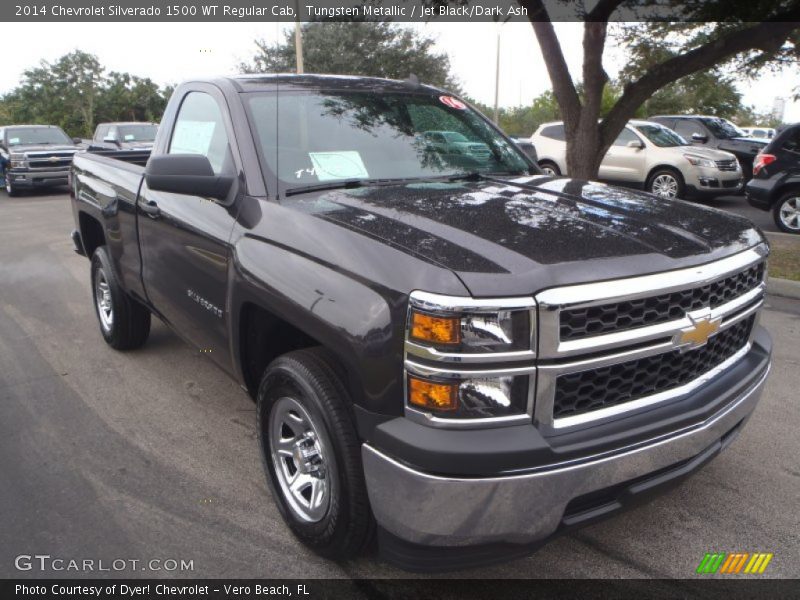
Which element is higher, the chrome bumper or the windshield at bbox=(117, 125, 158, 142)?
the windshield at bbox=(117, 125, 158, 142)

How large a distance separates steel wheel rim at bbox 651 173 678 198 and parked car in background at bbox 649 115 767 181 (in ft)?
6.56

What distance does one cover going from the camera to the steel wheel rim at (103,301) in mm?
5254

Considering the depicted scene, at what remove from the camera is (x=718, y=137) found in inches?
596

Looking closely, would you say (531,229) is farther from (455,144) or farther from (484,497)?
(455,144)

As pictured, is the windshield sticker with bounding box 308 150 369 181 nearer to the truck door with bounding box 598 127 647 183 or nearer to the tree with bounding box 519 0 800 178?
the tree with bounding box 519 0 800 178

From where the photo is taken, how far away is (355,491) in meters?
2.35

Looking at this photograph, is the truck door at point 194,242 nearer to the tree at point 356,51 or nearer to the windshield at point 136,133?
the windshield at point 136,133

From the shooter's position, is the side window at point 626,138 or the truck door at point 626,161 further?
the side window at point 626,138

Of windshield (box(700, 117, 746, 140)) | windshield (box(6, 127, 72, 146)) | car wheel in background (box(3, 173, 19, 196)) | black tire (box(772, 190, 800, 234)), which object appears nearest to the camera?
black tire (box(772, 190, 800, 234))

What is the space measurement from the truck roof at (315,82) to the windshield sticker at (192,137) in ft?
0.90

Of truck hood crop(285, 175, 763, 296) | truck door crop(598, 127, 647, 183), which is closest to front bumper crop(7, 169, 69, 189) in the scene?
truck door crop(598, 127, 647, 183)

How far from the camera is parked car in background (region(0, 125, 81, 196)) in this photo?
17.7 m

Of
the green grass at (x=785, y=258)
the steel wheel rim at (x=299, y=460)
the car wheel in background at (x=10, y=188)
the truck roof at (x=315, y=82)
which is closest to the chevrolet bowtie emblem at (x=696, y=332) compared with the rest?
the steel wheel rim at (x=299, y=460)

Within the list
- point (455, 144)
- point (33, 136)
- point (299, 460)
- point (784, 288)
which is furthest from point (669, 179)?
point (33, 136)
